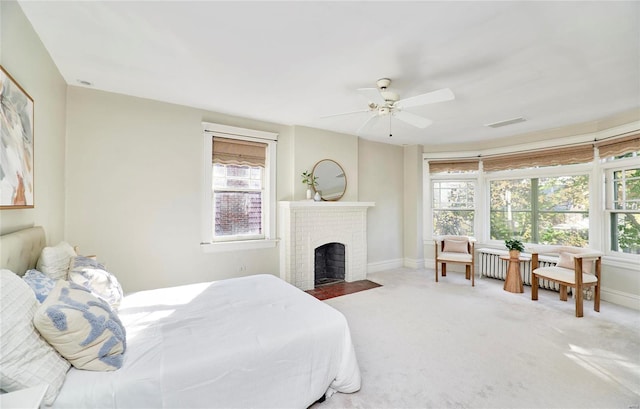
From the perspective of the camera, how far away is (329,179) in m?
4.63

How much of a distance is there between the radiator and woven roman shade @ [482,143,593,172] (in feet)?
4.85

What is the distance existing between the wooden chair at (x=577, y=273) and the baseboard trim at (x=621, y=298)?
1.16 feet

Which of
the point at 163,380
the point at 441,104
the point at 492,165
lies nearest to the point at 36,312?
the point at 163,380

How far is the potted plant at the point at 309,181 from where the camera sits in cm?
432

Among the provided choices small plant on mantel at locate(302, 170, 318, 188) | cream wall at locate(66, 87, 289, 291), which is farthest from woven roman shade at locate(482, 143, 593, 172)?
cream wall at locate(66, 87, 289, 291)

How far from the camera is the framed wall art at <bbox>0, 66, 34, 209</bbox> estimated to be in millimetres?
1525

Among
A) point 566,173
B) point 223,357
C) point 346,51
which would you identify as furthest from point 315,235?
point 566,173

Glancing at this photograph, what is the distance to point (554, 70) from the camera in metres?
2.48

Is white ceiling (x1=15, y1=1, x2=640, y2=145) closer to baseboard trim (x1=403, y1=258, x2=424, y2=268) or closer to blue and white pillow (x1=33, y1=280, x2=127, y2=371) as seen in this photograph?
blue and white pillow (x1=33, y1=280, x2=127, y2=371)

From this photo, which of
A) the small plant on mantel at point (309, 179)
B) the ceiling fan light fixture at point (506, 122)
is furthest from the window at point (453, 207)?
the small plant on mantel at point (309, 179)

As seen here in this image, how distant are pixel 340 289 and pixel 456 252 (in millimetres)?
2188

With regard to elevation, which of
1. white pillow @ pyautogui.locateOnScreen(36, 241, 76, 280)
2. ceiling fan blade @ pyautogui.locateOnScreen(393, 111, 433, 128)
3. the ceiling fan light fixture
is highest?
the ceiling fan light fixture

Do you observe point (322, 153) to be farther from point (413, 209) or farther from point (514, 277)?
point (514, 277)

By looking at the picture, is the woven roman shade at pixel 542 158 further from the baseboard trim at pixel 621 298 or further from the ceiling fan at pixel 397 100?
the ceiling fan at pixel 397 100
